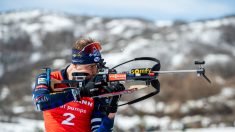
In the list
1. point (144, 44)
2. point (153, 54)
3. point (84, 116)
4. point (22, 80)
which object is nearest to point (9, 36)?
point (22, 80)

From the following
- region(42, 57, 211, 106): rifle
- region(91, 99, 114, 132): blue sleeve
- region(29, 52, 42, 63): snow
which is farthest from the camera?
region(29, 52, 42, 63): snow

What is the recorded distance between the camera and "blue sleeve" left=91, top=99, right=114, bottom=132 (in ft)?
28.4

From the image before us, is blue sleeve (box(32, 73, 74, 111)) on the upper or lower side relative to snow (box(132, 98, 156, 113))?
upper

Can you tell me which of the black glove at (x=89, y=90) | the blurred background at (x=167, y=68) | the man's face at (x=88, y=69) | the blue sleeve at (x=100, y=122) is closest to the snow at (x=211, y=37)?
the blurred background at (x=167, y=68)

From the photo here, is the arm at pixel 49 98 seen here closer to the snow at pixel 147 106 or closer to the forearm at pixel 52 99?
the forearm at pixel 52 99

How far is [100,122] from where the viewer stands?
8867 millimetres

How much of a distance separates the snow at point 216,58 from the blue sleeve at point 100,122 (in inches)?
4848

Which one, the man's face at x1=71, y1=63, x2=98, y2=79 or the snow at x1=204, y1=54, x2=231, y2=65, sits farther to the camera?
the snow at x1=204, y1=54, x2=231, y2=65

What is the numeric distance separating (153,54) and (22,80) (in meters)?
37.7

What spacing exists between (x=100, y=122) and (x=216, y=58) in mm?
131529

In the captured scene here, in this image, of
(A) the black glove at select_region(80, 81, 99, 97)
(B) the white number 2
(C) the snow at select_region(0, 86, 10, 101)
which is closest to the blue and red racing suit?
(B) the white number 2

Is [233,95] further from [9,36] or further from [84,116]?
[84,116]

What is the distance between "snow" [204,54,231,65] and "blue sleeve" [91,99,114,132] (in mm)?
123140

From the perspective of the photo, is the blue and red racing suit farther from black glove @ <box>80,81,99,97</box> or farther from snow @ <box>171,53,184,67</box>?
snow @ <box>171,53,184,67</box>
